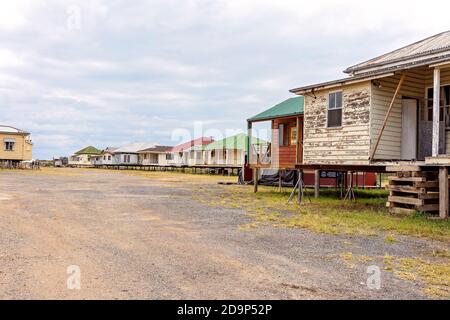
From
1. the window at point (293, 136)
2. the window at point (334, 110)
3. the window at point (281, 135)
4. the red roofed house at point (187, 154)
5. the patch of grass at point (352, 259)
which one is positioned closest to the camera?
the patch of grass at point (352, 259)

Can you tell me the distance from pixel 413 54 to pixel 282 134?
796cm

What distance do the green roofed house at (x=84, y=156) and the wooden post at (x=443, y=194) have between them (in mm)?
99736

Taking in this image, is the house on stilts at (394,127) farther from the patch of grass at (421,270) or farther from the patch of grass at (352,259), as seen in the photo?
the patch of grass at (352,259)

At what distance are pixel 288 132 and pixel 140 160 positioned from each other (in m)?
58.6

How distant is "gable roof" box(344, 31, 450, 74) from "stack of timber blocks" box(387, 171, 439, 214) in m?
4.85

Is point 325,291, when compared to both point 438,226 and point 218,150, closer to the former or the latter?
point 438,226

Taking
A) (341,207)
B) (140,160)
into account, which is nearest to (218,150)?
(140,160)

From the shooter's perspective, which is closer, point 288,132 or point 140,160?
point 288,132

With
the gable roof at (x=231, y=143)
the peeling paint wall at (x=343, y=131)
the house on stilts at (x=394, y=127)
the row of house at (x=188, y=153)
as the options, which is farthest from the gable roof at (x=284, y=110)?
the gable roof at (x=231, y=143)

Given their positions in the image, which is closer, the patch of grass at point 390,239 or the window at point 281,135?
the patch of grass at point 390,239

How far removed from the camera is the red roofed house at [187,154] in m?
62.1

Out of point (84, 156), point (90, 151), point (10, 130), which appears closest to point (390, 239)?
point (10, 130)

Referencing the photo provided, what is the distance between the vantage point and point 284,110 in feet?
74.4

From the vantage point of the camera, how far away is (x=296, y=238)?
9102mm
